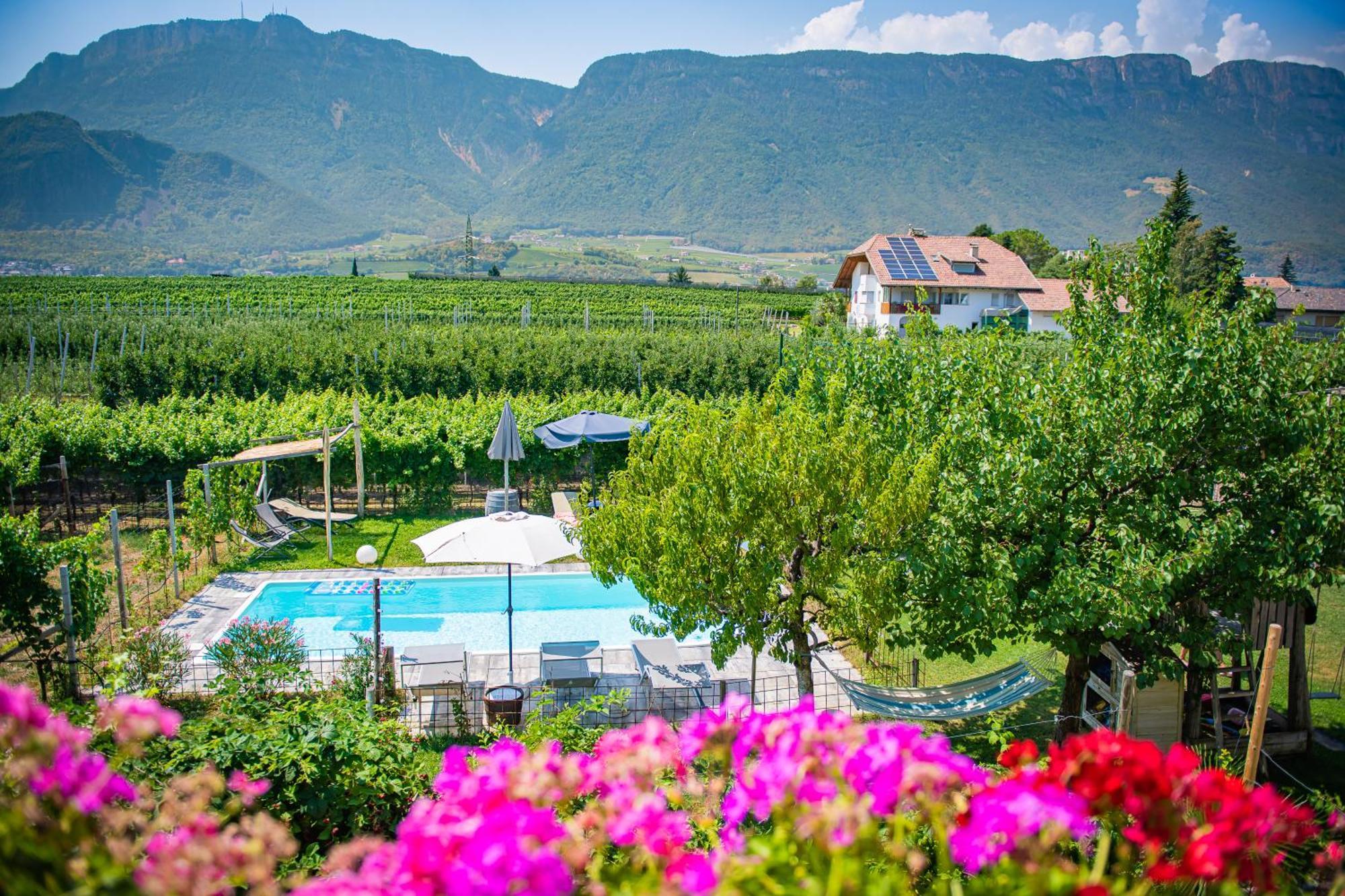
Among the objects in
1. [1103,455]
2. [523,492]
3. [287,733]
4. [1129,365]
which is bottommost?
[523,492]

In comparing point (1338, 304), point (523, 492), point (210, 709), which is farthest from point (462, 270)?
point (210, 709)

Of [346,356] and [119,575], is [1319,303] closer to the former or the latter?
[346,356]

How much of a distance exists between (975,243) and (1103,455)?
53.1 m

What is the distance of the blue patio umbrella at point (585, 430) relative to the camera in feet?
63.2

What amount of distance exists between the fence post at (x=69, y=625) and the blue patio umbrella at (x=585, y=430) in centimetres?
1064

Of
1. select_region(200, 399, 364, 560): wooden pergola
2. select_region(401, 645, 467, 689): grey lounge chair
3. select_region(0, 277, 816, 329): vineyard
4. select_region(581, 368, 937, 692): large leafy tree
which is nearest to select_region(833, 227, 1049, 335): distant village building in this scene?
select_region(0, 277, 816, 329): vineyard

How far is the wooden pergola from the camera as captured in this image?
53.4 ft

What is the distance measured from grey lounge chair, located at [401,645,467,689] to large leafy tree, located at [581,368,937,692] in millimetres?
2754

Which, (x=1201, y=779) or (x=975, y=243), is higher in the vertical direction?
(x=975, y=243)

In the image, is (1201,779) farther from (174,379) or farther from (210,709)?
(174,379)

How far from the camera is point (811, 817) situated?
1788 mm

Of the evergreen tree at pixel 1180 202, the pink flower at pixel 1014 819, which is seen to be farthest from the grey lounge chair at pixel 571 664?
the evergreen tree at pixel 1180 202

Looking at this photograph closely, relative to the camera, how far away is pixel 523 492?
20922mm

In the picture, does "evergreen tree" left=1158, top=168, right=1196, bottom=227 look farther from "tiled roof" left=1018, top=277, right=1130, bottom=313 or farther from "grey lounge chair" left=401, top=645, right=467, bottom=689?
"grey lounge chair" left=401, top=645, right=467, bottom=689
